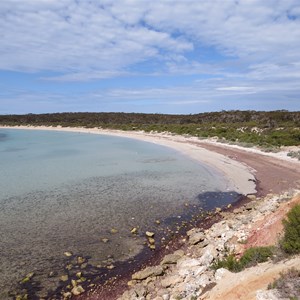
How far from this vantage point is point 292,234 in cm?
638

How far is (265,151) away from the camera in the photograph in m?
28.3

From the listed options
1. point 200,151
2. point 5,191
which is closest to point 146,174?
point 5,191

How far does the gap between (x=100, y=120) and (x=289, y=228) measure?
81.9 metres

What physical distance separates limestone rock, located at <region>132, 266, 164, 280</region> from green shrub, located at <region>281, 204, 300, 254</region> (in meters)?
3.25

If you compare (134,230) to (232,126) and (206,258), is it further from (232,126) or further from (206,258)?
(232,126)

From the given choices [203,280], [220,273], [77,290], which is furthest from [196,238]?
[77,290]

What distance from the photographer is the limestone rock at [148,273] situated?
8.25 metres

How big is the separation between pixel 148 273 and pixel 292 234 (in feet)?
12.2

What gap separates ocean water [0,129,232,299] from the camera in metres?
9.38

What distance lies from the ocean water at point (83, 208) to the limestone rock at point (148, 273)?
122 cm

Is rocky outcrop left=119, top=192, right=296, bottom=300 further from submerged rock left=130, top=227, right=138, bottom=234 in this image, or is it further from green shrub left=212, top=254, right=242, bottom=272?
submerged rock left=130, top=227, right=138, bottom=234

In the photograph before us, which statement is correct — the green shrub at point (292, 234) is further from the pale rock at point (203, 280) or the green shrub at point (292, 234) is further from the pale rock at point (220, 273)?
the pale rock at point (203, 280)

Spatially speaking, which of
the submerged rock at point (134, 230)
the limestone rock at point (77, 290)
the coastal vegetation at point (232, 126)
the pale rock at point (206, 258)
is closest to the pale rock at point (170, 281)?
the pale rock at point (206, 258)

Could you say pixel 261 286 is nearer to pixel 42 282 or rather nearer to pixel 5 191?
pixel 42 282
